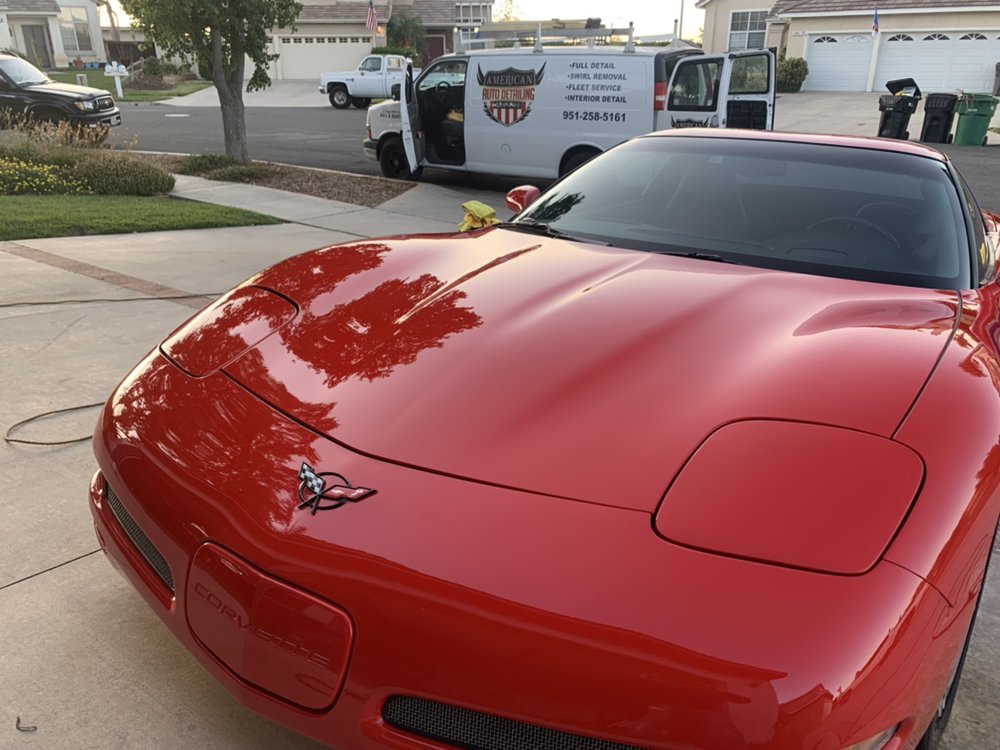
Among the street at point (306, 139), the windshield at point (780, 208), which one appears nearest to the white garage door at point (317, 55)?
the street at point (306, 139)

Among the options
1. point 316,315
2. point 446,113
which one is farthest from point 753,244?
point 446,113

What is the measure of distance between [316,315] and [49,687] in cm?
115

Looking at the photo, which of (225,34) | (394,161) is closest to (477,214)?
(394,161)

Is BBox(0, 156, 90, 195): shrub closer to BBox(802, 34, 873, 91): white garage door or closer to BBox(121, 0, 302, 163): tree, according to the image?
BBox(121, 0, 302, 163): tree

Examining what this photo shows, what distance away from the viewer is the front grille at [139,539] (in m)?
1.78

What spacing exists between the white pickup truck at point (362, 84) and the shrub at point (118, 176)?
19.3m

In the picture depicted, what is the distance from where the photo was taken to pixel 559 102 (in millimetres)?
9930

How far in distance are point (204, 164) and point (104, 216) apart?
417 cm

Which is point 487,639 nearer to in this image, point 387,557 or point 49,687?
point 387,557

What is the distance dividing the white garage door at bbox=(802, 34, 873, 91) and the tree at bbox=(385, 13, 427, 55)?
19.9 meters

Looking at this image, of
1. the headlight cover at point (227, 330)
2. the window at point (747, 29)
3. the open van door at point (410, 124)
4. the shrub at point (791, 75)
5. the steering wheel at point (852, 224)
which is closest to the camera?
the headlight cover at point (227, 330)

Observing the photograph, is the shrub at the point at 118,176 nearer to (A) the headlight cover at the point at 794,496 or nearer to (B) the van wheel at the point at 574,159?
(B) the van wheel at the point at 574,159

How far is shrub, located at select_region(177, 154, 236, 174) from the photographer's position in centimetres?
1128

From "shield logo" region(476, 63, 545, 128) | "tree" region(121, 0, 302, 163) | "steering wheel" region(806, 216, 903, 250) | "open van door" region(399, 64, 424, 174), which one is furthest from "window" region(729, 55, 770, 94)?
"steering wheel" region(806, 216, 903, 250)
